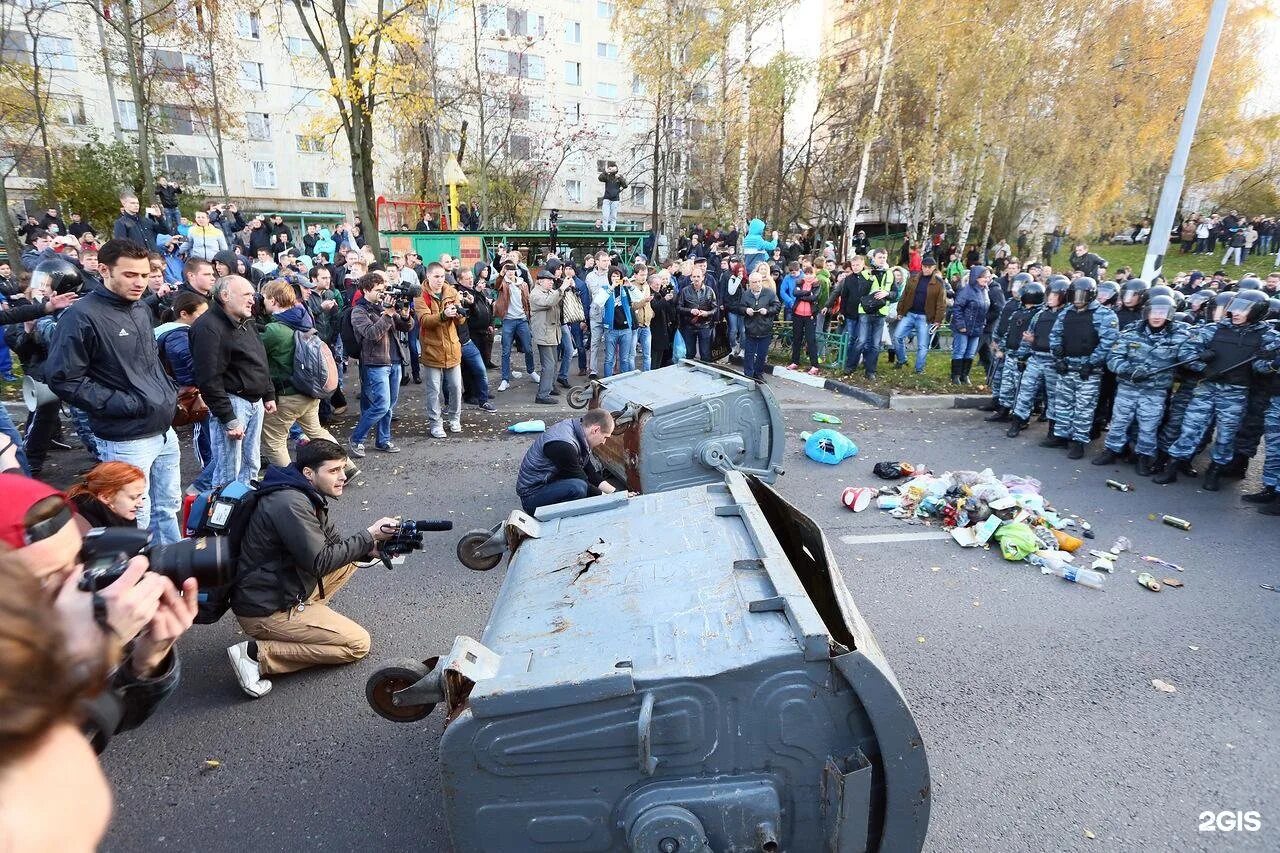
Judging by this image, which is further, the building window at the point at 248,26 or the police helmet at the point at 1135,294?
the building window at the point at 248,26

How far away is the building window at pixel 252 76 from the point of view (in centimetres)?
2986

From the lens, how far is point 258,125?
30734mm

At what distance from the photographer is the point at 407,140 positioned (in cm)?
2769

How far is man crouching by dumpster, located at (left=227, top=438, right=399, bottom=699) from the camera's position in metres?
3.53

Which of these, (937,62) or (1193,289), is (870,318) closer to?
(1193,289)

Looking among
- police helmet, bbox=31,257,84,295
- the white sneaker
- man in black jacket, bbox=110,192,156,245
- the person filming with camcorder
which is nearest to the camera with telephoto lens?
the person filming with camcorder

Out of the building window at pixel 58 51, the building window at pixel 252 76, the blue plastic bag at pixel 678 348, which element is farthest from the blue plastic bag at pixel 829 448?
the building window at pixel 58 51

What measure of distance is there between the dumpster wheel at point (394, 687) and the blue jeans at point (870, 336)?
32.4ft

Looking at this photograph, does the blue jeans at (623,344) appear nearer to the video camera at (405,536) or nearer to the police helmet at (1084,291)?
the police helmet at (1084,291)

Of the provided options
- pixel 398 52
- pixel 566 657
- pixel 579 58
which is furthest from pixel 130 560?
pixel 579 58

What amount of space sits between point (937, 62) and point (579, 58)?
1967cm

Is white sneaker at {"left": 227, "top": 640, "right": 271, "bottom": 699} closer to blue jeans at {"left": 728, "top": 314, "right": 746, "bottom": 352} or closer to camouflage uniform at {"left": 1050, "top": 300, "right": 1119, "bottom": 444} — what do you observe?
camouflage uniform at {"left": 1050, "top": 300, "right": 1119, "bottom": 444}

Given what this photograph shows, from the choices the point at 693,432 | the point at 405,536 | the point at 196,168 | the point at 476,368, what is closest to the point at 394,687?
the point at 405,536

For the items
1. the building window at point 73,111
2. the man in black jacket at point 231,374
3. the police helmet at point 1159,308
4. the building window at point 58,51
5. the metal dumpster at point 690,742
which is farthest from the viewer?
the building window at point 73,111
